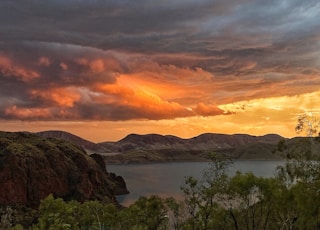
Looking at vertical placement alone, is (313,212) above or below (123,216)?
above

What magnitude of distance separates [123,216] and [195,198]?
15097 millimetres

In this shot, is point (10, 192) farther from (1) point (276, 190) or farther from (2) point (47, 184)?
(1) point (276, 190)

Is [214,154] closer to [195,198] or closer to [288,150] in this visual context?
[195,198]

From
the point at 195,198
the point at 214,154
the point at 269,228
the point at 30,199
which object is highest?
the point at 214,154

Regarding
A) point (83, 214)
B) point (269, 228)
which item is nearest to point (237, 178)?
point (269, 228)

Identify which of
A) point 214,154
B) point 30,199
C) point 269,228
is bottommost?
point 30,199

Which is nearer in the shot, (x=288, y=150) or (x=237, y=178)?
(x=288, y=150)

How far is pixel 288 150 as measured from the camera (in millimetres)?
42625

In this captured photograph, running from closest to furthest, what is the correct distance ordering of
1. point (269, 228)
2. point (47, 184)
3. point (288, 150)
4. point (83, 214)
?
point (288, 150) < point (269, 228) < point (83, 214) < point (47, 184)

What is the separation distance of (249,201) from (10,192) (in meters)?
149

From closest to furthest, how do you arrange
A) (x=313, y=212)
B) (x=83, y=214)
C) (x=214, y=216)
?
1. (x=313, y=212)
2. (x=214, y=216)
3. (x=83, y=214)

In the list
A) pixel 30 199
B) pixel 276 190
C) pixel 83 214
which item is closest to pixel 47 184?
pixel 30 199

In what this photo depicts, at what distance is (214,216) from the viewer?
6028 cm

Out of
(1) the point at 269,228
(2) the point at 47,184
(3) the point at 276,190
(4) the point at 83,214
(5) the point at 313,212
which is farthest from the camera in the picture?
(2) the point at 47,184
